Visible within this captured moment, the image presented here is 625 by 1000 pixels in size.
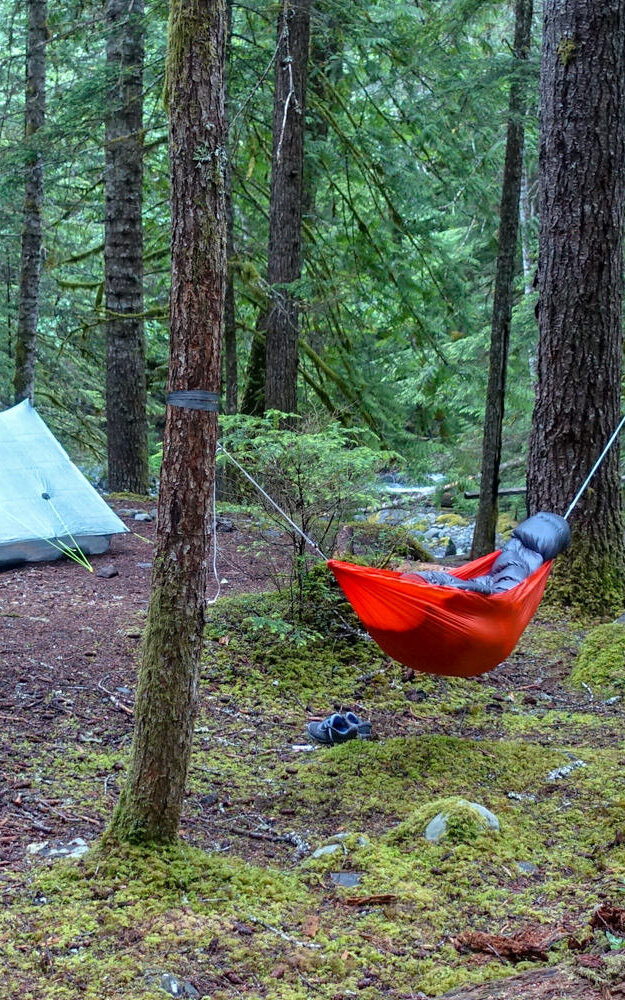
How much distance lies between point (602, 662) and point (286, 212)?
4.91 metres

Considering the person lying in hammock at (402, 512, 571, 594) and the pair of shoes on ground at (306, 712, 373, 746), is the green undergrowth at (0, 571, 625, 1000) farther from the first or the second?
the person lying in hammock at (402, 512, 571, 594)

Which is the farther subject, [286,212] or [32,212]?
[32,212]

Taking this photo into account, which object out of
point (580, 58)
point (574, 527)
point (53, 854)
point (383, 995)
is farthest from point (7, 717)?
point (580, 58)

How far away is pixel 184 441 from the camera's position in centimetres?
238

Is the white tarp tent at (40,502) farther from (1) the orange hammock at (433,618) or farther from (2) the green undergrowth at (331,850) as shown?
(1) the orange hammock at (433,618)

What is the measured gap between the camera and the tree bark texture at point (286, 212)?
7355 mm

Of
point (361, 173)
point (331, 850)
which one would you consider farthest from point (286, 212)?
point (331, 850)

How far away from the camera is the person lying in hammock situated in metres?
3.84

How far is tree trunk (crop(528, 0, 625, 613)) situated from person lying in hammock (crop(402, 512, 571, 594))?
1.10 metres

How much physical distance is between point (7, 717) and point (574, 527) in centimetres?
348

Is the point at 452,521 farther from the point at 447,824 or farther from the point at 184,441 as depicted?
the point at 184,441

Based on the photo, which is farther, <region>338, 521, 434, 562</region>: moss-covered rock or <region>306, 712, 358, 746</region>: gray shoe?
<region>338, 521, 434, 562</region>: moss-covered rock

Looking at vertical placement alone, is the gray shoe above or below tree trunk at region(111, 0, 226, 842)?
below

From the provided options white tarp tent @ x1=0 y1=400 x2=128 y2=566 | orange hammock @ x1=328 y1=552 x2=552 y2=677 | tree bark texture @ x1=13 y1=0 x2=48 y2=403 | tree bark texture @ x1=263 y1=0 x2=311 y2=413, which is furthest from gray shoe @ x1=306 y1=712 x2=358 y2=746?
tree bark texture @ x1=13 y1=0 x2=48 y2=403
